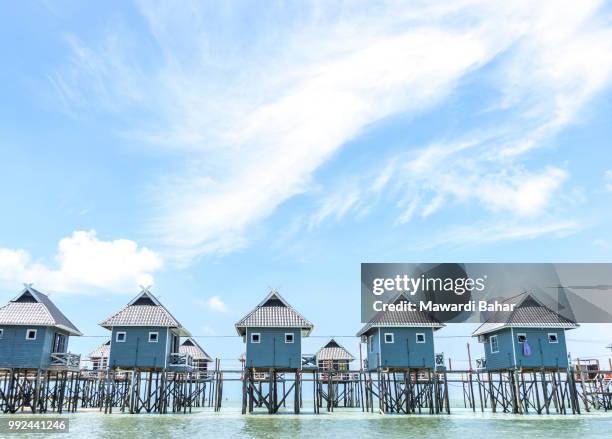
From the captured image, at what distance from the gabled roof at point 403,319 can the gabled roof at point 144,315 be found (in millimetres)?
12842

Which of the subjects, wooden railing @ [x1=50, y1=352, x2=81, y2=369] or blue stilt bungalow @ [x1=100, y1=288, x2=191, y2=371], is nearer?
blue stilt bungalow @ [x1=100, y1=288, x2=191, y2=371]

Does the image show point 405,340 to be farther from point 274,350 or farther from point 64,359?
point 64,359

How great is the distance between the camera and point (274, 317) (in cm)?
3691

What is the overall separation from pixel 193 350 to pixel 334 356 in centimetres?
1330

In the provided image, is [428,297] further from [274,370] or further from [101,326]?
[101,326]

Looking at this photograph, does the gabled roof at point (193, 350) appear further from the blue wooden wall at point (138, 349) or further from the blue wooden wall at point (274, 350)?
the blue wooden wall at point (274, 350)

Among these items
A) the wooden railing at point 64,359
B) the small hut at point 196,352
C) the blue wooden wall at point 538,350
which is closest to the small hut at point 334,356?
the small hut at point 196,352

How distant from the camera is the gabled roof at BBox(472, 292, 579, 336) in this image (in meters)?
37.2

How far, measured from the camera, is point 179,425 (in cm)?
2969

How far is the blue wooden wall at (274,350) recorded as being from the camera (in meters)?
36.2

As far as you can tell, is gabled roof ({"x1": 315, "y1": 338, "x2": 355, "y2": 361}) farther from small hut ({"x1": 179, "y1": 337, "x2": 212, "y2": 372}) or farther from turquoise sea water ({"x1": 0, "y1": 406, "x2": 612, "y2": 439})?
turquoise sea water ({"x1": 0, "y1": 406, "x2": 612, "y2": 439})

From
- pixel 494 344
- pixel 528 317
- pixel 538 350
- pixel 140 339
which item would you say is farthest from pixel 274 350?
pixel 538 350

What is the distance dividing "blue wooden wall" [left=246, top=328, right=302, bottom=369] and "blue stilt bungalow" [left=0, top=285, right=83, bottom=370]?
12.3 meters

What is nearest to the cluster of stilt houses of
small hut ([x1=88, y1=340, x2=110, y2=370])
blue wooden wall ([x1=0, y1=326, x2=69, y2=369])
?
blue wooden wall ([x1=0, y1=326, x2=69, y2=369])
